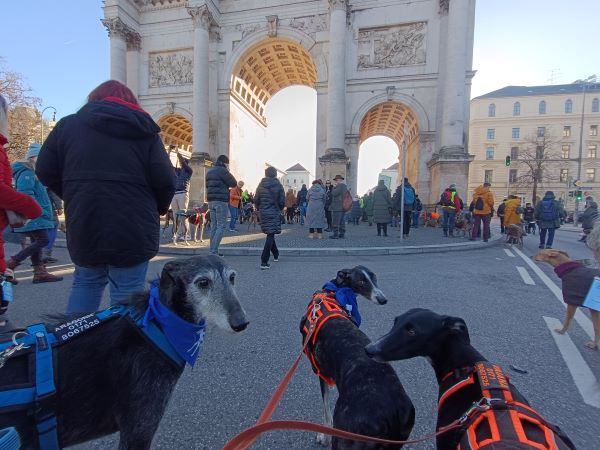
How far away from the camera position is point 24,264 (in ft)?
22.5

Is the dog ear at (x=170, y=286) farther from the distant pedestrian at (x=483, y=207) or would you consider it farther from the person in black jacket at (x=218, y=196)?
the distant pedestrian at (x=483, y=207)

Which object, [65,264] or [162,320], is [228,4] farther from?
[162,320]

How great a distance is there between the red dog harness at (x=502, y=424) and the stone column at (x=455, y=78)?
1883 centimetres

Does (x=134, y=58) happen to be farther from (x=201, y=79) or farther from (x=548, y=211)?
(x=548, y=211)

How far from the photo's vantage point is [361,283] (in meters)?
2.93

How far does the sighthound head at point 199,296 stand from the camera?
1382mm

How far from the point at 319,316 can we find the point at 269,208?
16.5ft

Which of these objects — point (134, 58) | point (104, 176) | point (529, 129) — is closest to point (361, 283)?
point (104, 176)

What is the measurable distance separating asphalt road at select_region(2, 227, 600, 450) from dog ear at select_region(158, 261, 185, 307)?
0.97ft

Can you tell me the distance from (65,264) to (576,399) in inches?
346

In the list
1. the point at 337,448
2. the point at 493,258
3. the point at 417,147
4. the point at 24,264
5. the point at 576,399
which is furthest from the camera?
the point at 417,147

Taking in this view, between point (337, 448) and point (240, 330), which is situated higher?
point (240, 330)

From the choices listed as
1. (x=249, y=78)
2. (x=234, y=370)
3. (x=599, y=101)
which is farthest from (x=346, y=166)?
(x=599, y=101)

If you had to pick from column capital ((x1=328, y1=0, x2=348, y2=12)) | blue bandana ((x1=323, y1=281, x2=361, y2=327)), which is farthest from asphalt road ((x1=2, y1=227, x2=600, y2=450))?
column capital ((x1=328, y1=0, x2=348, y2=12))
